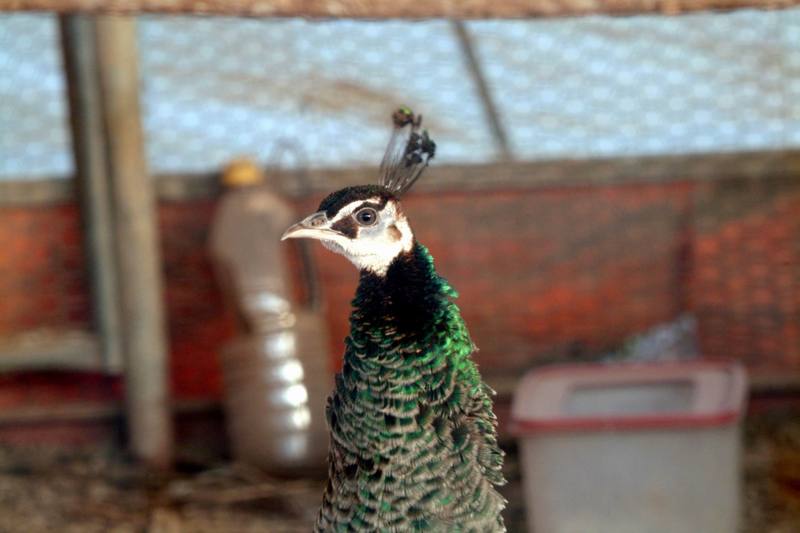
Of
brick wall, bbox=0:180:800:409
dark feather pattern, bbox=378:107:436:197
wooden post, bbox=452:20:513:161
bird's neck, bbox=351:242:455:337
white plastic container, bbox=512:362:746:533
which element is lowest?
white plastic container, bbox=512:362:746:533

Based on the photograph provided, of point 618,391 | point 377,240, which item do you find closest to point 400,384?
point 377,240

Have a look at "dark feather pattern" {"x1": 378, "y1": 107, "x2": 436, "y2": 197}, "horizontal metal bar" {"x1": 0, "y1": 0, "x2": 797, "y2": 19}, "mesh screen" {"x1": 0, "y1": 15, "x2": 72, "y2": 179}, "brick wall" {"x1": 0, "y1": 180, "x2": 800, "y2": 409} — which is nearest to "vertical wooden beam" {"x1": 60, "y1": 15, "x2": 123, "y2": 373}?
"mesh screen" {"x1": 0, "y1": 15, "x2": 72, "y2": 179}

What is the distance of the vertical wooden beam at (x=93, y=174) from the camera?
3.96 m

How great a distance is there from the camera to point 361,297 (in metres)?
1.53

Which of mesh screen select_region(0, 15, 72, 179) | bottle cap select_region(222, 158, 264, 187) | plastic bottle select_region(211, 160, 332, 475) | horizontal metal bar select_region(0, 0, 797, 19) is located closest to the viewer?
horizontal metal bar select_region(0, 0, 797, 19)

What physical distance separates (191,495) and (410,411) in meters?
2.49

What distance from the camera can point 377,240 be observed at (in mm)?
1511

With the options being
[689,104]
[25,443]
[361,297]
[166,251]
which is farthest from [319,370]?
[361,297]

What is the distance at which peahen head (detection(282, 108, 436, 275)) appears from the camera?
1485 millimetres

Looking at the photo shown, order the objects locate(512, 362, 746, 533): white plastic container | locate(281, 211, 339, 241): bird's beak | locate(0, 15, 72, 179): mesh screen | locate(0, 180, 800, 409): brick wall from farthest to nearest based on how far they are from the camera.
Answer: locate(0, 180, 800, 409): brick wall < locate(0, 15, 72, 179): mesh screen < locate(512, 362, 746, 533): white plastic container < locate(281, 211, 339, 241): bird's beak

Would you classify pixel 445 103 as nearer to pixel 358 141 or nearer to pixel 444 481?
pixel 358 141

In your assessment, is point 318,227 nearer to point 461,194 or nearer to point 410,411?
point 410,411

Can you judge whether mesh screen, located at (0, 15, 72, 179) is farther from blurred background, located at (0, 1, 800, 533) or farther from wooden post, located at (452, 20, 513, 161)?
wooden post, located at (452, 20, 513, 161)

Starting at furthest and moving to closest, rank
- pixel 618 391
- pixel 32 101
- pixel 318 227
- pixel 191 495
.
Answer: pixel 32 101 → pixel 191 495 → pixel 618 391 → pixel 318 227
